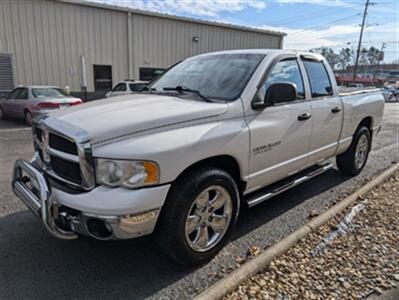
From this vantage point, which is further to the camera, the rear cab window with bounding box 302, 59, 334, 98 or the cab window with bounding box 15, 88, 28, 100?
the cab window with bounding box 15, 88, 28, 100

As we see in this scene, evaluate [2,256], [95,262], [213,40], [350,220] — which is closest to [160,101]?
[95,262]

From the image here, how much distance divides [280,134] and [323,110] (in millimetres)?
1099

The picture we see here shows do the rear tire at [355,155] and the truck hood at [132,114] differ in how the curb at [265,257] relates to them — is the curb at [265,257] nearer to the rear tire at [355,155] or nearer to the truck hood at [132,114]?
the rear tire at [355,155]

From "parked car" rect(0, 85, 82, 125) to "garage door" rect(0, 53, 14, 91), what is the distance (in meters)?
3.37

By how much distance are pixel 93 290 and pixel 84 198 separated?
A: 78cm

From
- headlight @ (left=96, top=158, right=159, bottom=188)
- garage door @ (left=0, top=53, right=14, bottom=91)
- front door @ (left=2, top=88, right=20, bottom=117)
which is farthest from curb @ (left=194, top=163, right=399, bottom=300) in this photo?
garage door @ (left=0, top=53, right=14, bottom=91)

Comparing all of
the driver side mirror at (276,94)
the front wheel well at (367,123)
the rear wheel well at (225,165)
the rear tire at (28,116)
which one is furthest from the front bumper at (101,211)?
the rear tire at (28,116)

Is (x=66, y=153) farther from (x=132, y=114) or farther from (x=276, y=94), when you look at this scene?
(x=276, y=94)

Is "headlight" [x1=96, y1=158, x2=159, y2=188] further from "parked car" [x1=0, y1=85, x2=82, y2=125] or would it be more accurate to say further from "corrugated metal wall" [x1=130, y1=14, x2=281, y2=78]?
"corrugated metal wall" [x1=130, y1=14, x2=281, y2=78]

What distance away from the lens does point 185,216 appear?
2.61 metres

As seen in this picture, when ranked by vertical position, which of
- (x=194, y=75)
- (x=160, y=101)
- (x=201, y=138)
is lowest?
(x=201, y=138)

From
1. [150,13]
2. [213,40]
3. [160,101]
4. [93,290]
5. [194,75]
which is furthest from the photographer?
[213,40]

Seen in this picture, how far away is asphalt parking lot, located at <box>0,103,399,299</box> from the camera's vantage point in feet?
8.38

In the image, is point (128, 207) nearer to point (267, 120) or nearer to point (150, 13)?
point (267, 120)
